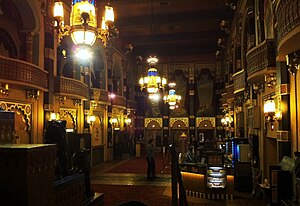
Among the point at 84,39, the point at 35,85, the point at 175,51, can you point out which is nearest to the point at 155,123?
the point at 175,51

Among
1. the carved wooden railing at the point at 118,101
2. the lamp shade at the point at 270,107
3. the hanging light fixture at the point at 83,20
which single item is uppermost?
the hanging light fixture at the point at 83,20

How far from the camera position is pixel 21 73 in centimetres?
949

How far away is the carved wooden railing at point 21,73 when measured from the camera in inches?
353

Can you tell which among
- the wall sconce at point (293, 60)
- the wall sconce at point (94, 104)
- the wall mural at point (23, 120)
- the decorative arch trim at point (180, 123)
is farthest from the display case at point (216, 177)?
the decorative arch trim at point (180, 123)

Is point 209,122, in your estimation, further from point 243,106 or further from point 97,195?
point 97,195

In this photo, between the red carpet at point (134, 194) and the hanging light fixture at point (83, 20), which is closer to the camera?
the hanging light fixture at point (83, 20)

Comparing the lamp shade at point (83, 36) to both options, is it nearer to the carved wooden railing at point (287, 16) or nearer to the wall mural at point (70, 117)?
the carved wooden railing at point (287, 16)

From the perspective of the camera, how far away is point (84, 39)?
21.6 feet

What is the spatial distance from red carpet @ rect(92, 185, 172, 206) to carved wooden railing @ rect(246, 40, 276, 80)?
175 inches

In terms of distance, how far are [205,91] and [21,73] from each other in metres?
18.2

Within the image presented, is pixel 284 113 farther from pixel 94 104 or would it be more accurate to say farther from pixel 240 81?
pixel 94 104

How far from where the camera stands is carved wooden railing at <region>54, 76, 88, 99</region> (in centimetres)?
1210

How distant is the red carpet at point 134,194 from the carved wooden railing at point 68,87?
4.06m

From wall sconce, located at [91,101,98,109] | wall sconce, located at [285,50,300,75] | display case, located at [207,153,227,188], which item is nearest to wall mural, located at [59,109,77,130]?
wall sconce, located at [91,101,98,109]
